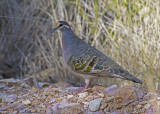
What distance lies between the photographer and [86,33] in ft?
21.9

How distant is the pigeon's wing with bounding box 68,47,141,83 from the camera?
4227mm

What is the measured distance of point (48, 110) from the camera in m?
3.59

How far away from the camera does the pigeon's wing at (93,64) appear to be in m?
4.23

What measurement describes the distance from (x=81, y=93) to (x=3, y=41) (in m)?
4.36

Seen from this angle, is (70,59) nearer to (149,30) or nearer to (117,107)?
(117,107)

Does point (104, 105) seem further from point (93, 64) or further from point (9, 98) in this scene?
point (9, 98)

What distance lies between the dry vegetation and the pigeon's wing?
0.68 m

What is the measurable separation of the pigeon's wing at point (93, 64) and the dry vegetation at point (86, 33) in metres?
0.68

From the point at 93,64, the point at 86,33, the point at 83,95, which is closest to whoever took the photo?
the point at 83,95

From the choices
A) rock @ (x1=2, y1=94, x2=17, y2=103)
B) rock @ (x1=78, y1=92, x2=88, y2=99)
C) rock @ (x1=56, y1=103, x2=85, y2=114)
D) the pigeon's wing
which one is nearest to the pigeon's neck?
the pigeon's wing

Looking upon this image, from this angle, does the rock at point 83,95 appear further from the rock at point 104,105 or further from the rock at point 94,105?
the rock at point 104,105

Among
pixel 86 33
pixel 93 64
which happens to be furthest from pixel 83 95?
pixel 86 33

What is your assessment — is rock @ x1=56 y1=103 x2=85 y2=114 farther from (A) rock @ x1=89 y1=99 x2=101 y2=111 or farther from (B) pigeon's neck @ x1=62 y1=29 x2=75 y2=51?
(B) pigeon's neck @ x1=62 y1=29 x2=75 y2=51

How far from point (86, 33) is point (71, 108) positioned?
136 inches
